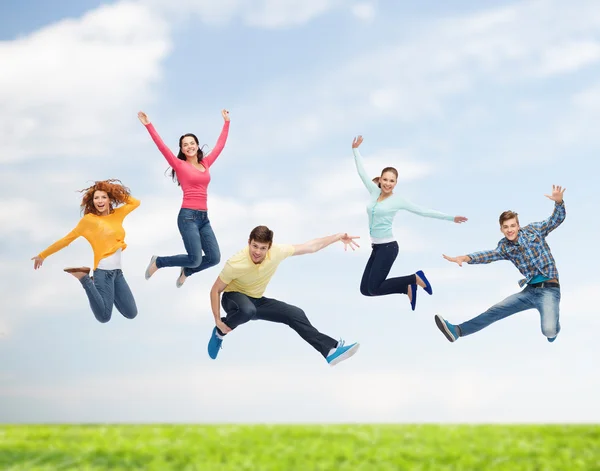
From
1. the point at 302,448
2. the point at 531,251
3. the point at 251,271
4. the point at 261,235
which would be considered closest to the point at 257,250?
the point at 261,235

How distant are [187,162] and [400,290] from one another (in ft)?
11.7

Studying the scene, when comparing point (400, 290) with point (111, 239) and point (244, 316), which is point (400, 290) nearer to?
point (244, 316)

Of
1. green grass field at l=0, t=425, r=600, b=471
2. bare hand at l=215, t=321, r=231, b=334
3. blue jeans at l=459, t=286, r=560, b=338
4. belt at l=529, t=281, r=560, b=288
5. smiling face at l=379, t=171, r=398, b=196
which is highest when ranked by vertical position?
smiling face at l=379, t=171, r=398, b=196

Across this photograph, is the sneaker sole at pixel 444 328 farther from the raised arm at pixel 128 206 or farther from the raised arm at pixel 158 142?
the raised arm at pixel 128 206

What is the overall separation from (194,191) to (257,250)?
1885 mm

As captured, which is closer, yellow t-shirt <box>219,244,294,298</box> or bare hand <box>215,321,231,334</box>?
yellow t-shirt <box>219,244,294,298</box>

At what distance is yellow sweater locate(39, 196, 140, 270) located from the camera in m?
10.4

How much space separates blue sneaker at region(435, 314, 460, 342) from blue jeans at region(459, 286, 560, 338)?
10 centimetres

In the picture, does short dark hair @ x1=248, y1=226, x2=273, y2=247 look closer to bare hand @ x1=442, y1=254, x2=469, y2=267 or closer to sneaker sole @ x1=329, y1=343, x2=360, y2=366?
sneaker sole @ x1=329, y1=343, x2=360, y2=366

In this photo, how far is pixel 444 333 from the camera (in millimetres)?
10156

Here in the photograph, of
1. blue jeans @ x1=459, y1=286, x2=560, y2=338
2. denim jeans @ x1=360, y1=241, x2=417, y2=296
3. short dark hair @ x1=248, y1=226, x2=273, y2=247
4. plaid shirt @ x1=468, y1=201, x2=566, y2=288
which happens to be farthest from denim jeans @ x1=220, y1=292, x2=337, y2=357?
plaid shirt @ x1=468, y1=201, x2=566, y2=288

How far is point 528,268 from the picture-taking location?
985 cm

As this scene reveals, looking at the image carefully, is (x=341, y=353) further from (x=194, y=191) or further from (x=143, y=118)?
(x=143, y=118)

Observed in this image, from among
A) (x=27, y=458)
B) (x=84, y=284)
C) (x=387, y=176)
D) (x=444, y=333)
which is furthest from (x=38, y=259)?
(x=444, y=333)
